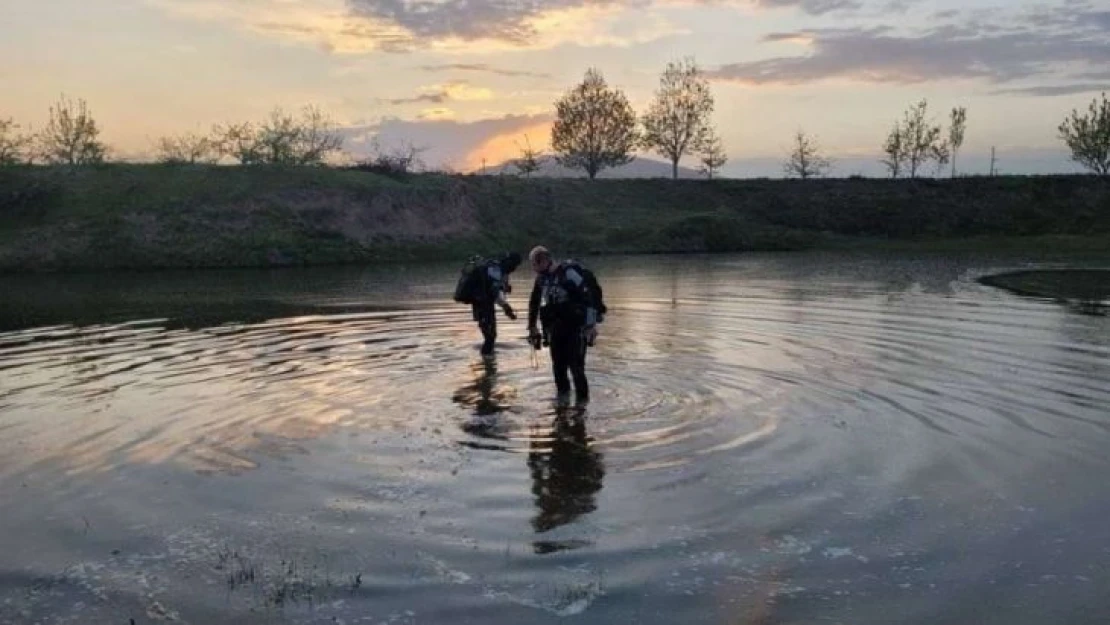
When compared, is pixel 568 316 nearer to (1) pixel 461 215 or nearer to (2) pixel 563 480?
(2) pixel 563 480

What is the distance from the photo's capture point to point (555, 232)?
57.0 meters

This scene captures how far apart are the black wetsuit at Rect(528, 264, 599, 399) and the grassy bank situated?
36.4 meters

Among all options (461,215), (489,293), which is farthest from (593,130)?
(489,293)

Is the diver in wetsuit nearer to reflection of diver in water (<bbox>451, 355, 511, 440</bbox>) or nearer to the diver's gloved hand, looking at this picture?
reflection of diver in water (<bbox>451, 355, 511, 440</bbox>)

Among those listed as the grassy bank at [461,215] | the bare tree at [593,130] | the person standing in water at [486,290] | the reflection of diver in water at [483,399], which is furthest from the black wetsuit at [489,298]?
the bare tree at [593,130]

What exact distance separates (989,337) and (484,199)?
44.2 metres

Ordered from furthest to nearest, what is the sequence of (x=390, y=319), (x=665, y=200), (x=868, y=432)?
(x=665, y=200) → (x=390, y=319) → (x=868, y=432)

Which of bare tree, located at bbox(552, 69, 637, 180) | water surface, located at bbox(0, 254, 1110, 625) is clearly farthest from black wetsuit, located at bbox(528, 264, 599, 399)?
bare tree, located at bbox(552, 69, 637, 180)

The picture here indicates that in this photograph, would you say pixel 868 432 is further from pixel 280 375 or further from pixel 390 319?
pixel 390 319

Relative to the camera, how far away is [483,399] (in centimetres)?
1303

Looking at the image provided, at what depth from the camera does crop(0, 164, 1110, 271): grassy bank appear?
47281mm

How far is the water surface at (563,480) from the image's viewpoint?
6559 millimetres

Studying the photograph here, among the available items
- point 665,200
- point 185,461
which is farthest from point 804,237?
point 185,461

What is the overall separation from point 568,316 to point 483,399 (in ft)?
5.54
